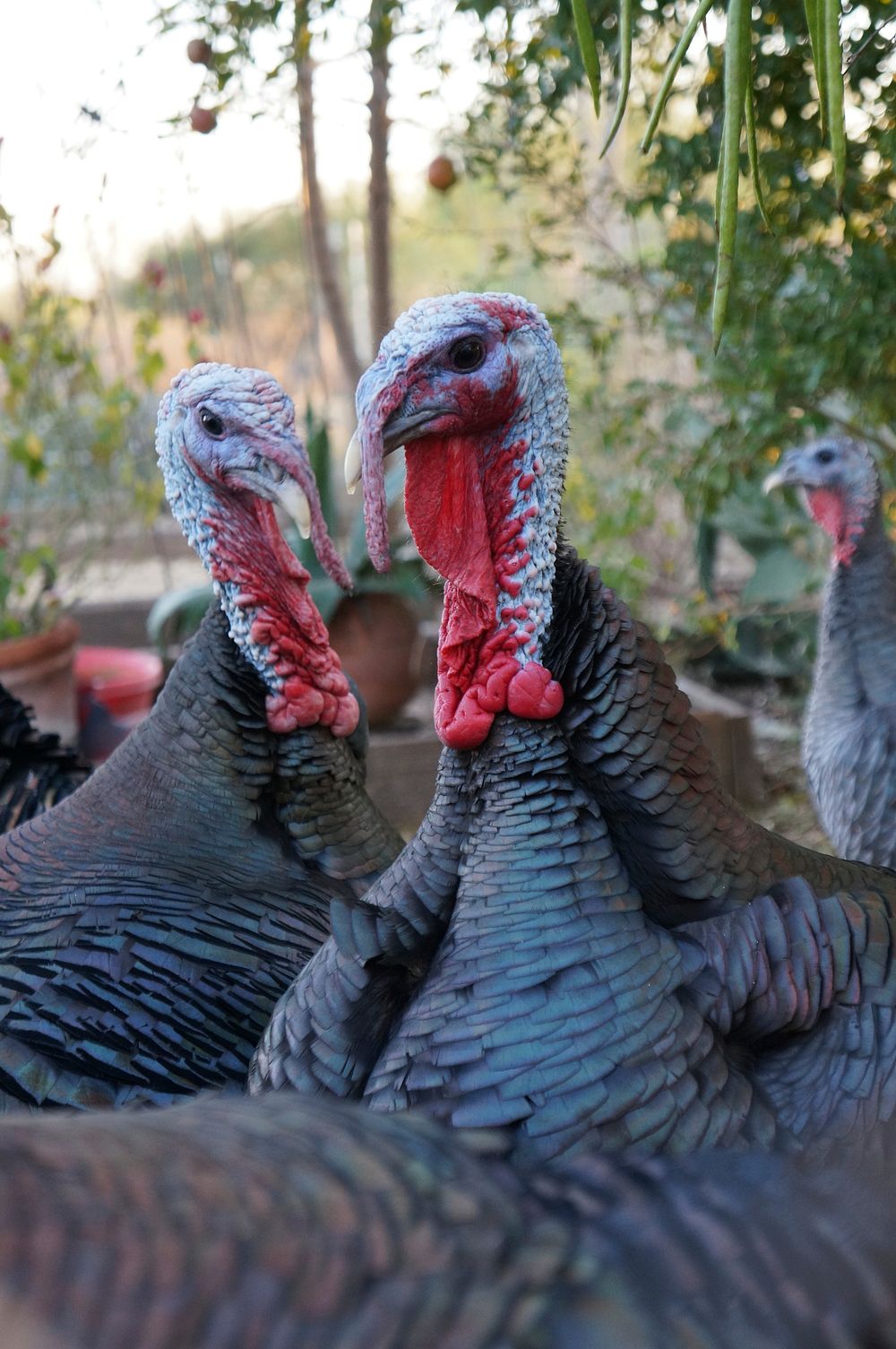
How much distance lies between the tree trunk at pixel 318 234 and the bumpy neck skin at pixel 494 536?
2980mm

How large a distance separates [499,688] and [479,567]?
0.17 metres

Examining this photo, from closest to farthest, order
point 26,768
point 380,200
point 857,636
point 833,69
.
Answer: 1. point 833,69
2. point 26,768
3. point 857,636
4. point 380,200

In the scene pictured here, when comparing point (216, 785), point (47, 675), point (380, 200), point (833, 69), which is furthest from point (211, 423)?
point (380, 200)

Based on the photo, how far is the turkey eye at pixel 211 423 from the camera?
92.1 inches

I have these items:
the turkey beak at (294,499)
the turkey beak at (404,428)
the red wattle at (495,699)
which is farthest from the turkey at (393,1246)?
the turkey beak at (294,499)

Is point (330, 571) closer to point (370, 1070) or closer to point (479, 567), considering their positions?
point (479, 567)

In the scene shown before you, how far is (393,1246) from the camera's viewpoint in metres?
0.93

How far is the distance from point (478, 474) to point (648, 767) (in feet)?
1.49

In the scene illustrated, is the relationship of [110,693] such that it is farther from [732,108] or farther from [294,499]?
[732,108]

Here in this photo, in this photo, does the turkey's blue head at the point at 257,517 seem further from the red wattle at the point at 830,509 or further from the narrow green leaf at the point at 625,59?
the red wattle at the point at 830,509

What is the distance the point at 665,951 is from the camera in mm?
1515

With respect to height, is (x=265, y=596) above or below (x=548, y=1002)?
above

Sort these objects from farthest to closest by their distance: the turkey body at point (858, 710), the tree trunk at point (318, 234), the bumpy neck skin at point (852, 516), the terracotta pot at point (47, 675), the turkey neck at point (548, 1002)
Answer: the tree trunk at point (318, 234), the terracotta pot at point (47, 675), the bumpy neck skin at point (852, 516), the turkey body at point (858, 710), the turkey neck at point (548, 1002)

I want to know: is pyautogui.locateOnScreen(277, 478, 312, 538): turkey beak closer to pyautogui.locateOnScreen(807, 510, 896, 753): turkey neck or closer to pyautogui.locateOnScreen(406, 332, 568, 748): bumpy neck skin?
pyautogui.locateOnScreen(406, 332, 568, 748): bumpy neck skin
